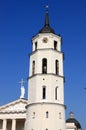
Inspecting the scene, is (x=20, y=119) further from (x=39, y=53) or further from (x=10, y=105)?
(x=39, y=53)

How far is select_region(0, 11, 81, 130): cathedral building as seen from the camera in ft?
145

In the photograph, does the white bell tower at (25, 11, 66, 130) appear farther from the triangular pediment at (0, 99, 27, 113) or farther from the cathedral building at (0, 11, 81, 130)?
the triangular pediment at (0, 99, 27, 113)

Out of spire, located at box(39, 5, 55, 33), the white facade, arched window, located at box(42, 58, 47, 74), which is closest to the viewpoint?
arched window, located at box(42, 58, 47, 74)

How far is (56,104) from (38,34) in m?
11.1

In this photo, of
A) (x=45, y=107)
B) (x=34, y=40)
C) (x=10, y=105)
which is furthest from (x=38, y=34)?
(x=10, y=105)

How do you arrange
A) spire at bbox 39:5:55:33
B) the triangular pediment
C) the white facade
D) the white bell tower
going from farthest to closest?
1. the triangular pediment
2. the white facade
3. spire at bbox 39:5:55:33
4. the white bell tower

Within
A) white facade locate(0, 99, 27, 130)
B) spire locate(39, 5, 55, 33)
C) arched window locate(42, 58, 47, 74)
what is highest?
spire locate(39, 5, 55, 33)

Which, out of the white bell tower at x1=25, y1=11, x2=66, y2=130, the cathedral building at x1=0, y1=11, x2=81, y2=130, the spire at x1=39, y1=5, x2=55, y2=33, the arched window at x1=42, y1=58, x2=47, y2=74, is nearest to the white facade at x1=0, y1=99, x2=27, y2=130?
the cathedral building at x1=0, y1=11, x2=81, y2=130

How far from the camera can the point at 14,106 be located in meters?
70.3

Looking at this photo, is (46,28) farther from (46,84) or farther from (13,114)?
(13,114)

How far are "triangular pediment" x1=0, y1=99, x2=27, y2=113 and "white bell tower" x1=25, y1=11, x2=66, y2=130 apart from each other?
73.2ft

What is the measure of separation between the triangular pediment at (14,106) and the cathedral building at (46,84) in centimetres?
2129

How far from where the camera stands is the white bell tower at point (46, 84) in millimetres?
44312

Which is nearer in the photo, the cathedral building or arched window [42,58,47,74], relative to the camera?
the cathedral building
